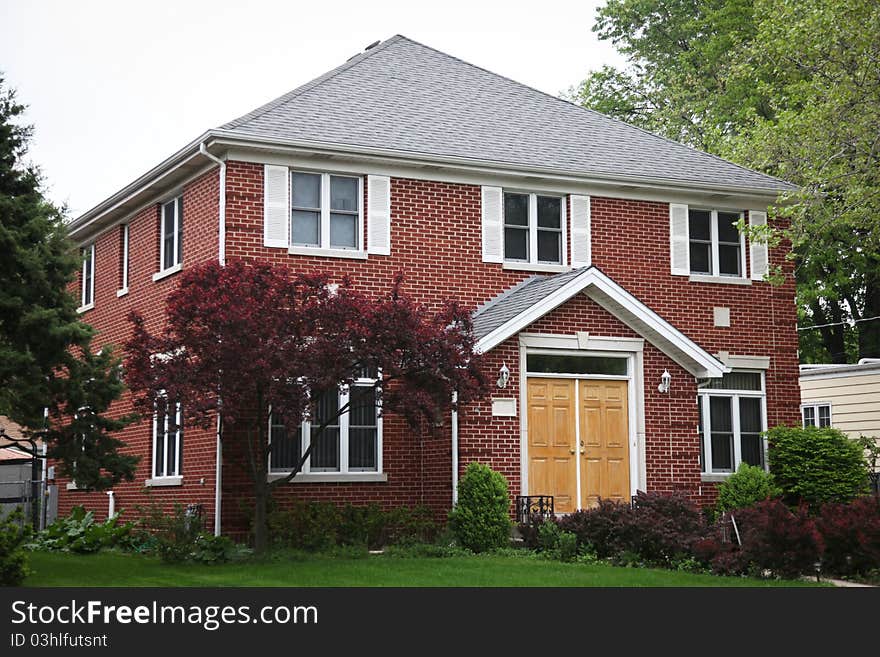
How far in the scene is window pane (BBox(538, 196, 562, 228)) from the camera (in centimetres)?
2361

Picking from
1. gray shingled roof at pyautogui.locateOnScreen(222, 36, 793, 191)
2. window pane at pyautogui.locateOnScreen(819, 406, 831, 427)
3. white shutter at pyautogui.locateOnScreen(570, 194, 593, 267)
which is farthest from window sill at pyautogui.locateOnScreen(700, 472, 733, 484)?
window pane at pyautogui.locateOnScreen(819, 406, 831, 427)

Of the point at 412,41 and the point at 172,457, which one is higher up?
the point at 412,41

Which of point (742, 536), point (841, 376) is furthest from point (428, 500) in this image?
point (841, 376)

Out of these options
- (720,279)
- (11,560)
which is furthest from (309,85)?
(11,560)

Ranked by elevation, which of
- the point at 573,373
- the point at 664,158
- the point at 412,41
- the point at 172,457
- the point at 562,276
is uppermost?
the point at 412,41

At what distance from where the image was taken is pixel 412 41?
1066 inches

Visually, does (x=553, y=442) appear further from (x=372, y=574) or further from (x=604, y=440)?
(x=372, y=574)

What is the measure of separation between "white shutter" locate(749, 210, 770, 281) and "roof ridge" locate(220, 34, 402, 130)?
27.3 feet

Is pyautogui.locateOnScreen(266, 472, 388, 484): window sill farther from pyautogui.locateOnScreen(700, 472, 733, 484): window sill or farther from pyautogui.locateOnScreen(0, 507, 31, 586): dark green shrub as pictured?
pyautogui.locateOnScreen(0, 507, 31, 586): dark green shrub

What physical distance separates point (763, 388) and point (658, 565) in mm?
8712

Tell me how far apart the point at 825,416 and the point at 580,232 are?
11.0 meters

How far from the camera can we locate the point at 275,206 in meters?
21.1

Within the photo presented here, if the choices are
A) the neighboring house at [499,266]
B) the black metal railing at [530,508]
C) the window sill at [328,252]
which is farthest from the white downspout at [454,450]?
the window sill at [328,252]

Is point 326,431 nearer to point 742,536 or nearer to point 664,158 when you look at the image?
point 742,536
